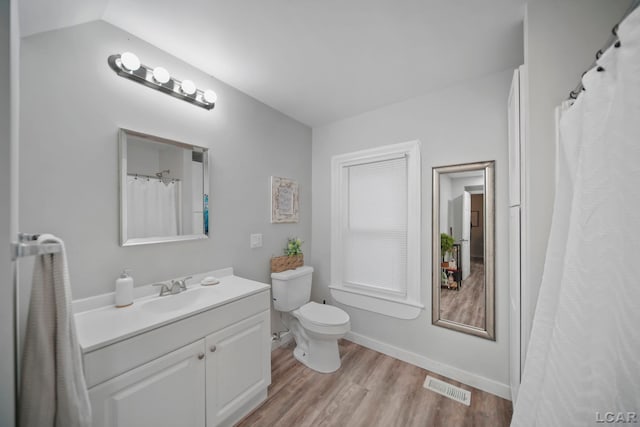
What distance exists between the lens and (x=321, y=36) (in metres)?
1.46

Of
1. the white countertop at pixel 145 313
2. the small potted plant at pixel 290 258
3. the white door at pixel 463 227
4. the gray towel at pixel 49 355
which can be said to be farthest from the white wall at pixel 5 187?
the white door at pixel 463 227

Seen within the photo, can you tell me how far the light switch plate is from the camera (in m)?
2.15

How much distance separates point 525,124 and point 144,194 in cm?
223

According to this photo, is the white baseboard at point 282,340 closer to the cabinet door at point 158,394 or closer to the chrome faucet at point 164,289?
the cabinet door at point 158,394

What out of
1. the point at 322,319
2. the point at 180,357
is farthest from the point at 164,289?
the point at 322,319

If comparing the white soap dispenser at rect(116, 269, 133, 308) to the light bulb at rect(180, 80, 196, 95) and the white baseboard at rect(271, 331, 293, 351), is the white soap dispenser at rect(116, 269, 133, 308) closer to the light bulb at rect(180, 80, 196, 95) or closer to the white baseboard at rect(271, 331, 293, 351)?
the light bulb at rect(180, 80, 196, 95)

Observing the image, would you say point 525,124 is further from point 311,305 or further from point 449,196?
point 311,305

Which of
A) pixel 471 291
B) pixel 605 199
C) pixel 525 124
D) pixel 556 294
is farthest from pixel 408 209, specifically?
pixel 605 199

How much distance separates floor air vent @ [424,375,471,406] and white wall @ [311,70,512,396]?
125 millimetres

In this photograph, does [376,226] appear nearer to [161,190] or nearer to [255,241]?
[255,241]

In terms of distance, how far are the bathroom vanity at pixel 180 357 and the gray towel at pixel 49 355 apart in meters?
0.26

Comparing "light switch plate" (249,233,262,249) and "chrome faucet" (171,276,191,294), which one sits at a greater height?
"light switch plate" (249,233,262,249)

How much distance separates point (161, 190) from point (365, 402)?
6.78 ft

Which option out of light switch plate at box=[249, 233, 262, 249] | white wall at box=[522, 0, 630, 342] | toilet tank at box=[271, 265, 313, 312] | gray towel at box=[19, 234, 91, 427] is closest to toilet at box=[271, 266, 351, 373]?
toilet tank at box=[271, 265, 313, 312]
